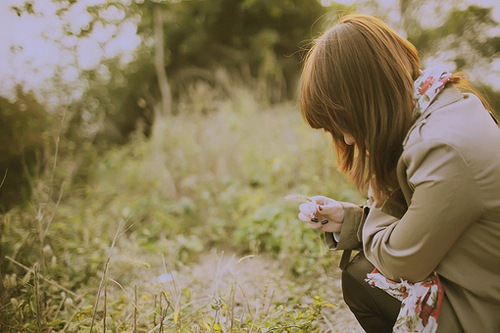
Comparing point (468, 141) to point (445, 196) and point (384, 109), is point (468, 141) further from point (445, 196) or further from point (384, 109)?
point (384, 109)

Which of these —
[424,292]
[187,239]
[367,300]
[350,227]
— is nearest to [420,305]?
[424,292]

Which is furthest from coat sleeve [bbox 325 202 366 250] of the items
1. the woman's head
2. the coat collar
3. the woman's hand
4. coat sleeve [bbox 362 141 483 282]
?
the coat collar

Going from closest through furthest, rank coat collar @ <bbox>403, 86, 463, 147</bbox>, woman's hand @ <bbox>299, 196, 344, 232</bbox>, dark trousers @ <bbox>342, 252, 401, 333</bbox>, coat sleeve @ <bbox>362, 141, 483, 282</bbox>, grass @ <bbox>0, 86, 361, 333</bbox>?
coat sleeve @ <bbox>362, 141, 483, 282</bbox> → coat collar @ <bbox>403, 86, 463, 147</bbox> → dark trousers @ <bbox>342, 252, 401, 333</bbox> → woman's hand @ <bbox>299, 196, 344, 232</bbox> → grass @ <bbox>0, 86, 361, 333</bbox>

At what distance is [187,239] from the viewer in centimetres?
278

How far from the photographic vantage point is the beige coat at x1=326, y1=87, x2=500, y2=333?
888mm

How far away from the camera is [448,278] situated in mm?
1019

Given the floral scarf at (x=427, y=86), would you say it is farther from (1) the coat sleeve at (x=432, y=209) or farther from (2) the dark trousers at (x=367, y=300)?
(2) the dark trousers at (x=367, y=300)

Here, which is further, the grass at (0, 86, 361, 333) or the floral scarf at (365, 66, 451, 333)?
the grass at (0, 86, 361, 333)

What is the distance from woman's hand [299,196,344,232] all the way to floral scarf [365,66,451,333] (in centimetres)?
37

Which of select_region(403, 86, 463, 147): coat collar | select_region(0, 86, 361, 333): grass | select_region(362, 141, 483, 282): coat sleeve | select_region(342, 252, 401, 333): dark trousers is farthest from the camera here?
select_region(0, 86, 361, 333): grass

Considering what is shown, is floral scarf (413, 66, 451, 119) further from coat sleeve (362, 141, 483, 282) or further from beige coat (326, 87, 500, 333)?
coat sleeve (362, 141, 483, 282)

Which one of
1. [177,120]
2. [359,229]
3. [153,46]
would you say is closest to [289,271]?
[359,229]

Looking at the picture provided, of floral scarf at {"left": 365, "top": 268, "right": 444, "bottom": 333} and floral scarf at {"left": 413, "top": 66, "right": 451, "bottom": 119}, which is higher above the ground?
floral scarf at {"left": 413, "top": 66, "right": 451, "bottom": 119}

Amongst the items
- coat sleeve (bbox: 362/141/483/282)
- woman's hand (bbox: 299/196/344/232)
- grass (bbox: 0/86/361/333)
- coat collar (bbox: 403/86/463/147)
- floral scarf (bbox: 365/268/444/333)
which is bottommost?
grass (bbox: 0/86/361/333)
